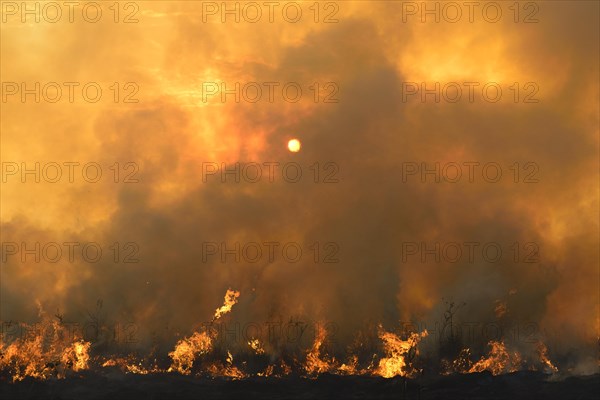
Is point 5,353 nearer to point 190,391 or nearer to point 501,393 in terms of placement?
point 190,391

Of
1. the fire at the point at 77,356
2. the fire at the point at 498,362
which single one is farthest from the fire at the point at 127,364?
the fire at the point at 498,362

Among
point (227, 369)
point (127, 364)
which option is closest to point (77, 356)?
point (127, 364)

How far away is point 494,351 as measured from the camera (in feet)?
504

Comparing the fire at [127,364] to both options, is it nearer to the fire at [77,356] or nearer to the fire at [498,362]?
the fire at [77,356]

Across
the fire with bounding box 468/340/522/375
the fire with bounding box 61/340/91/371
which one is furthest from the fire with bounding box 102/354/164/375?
the fire with bounding box 468/340/522/375

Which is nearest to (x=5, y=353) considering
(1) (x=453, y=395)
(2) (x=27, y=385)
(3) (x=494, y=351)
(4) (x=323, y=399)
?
(2) (x=27, y=385)

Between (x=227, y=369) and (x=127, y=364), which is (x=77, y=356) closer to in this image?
(x=127, y=364)

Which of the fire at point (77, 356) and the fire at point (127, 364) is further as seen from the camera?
the fire at point (127, 364)

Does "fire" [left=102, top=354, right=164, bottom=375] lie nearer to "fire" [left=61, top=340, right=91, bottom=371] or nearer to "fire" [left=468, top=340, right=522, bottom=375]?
"fire" [left=61, top=340, right=91, bottom=371]

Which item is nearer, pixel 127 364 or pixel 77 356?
pixel 77 356

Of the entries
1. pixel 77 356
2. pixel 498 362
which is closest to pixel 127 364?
pixel 77 356

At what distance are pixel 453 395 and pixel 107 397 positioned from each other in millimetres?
55980

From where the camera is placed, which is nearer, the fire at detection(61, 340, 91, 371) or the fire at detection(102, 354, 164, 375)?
the fire at detection(61, 340, 91, 371)

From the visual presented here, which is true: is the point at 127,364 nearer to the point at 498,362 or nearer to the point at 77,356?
the point at 77,356
